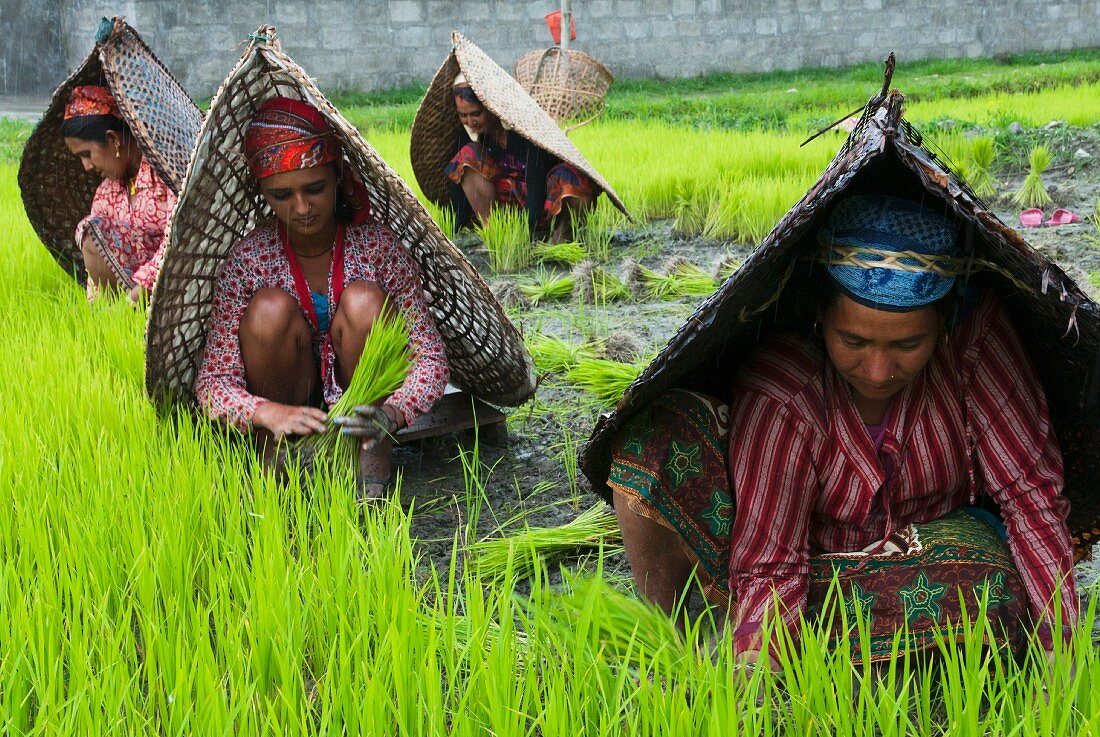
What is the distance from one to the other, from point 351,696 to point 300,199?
142 centimetres

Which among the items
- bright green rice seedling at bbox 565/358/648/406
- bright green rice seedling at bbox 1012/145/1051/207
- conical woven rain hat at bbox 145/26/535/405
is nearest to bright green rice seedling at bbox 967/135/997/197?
bright green rice seedling at bbox 1012/145/1051/207

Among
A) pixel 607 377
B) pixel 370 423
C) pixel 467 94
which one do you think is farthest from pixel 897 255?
pixel 467 94

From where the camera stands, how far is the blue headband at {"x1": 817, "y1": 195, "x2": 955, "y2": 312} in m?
1.64

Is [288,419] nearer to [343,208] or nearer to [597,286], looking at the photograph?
[343,208]

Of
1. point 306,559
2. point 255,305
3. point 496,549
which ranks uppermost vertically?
point 255,305

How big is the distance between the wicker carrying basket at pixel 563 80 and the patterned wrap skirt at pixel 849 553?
17.1ft

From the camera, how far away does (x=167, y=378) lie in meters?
2.67

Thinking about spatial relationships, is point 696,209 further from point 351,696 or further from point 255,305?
point 351,696

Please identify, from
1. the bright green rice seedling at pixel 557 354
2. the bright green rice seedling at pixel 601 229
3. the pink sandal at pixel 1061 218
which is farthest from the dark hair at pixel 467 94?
the pink sandal at pixel 1061 218

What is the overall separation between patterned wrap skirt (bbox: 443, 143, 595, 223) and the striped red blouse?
10.9 feet

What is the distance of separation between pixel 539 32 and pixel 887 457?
11.1 meters

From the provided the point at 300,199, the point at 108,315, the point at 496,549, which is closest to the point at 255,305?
the point at 300,199

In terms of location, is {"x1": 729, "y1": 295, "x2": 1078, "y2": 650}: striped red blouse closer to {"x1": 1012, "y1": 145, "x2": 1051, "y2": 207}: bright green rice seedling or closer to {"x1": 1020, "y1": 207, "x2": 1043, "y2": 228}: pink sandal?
{"x1": 1020, "y1": 207, "x2": 1043, "y2": 228}: pink sandal

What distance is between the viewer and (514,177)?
5.34 metres
